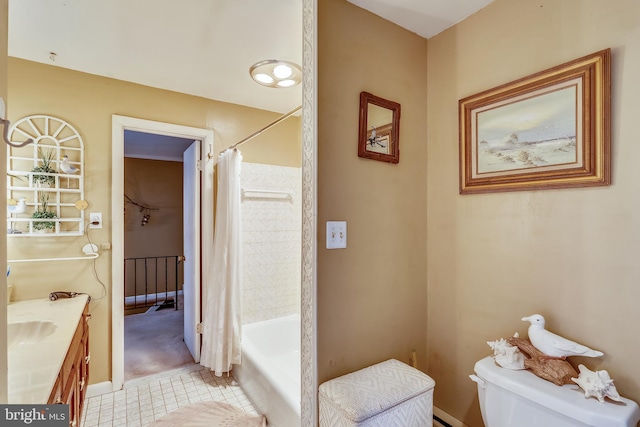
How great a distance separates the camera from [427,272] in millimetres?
1676

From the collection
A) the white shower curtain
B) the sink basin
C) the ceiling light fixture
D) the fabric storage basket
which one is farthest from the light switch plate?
the sink basin

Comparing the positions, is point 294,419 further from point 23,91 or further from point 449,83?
point 23,91

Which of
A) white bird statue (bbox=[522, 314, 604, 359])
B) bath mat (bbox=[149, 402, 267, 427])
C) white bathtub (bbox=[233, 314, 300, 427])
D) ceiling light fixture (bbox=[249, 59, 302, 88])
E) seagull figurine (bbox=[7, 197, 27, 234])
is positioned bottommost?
bath mat (bbox=[149, 402, 267, 427])

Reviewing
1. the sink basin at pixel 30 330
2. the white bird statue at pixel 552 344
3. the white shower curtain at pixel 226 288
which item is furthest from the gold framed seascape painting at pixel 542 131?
the sink basin at pixel 30 330

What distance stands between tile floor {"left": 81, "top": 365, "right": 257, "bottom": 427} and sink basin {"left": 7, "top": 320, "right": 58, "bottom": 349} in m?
0.84

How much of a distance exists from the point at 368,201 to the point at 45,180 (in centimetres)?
217

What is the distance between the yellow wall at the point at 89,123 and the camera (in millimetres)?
1955

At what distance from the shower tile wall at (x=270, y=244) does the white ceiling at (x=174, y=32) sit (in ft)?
3.00

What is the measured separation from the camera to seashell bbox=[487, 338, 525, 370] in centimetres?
114

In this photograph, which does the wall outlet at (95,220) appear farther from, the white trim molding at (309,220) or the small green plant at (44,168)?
the white trim molding at (309,220)

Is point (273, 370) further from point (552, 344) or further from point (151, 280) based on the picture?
point (151, 280)

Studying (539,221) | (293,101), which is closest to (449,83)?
(539,221)

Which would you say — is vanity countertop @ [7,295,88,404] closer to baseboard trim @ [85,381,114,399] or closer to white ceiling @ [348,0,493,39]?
baseboard trim @ [85,381,114,399]

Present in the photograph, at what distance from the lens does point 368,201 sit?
4.75 feet
